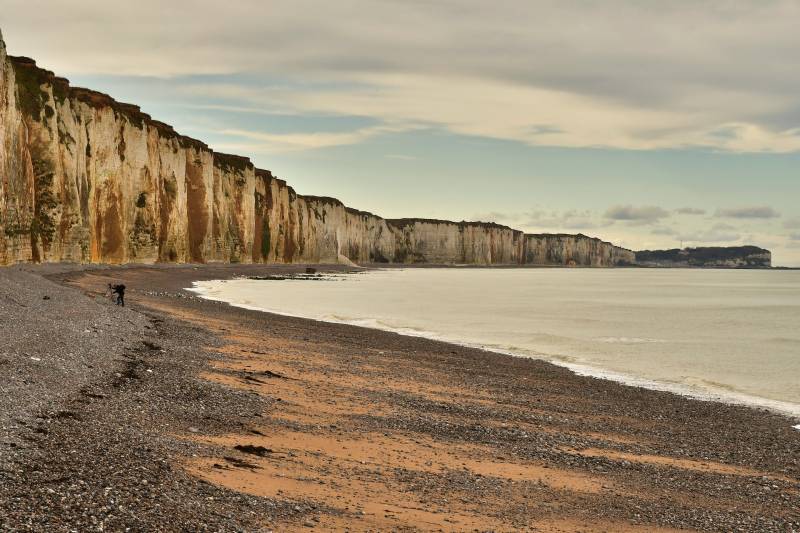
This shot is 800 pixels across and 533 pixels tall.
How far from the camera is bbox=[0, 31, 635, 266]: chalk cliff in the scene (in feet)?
146

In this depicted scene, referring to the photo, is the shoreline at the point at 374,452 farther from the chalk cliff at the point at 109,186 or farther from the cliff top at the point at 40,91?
the cliff top at the point at 40,91

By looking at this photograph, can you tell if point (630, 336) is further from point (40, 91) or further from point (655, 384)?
point (40, 91)

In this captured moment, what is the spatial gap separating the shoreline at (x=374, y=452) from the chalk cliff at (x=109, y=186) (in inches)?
1261

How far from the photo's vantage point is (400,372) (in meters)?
16.3

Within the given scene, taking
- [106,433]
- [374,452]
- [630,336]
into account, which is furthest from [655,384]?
[106,433]

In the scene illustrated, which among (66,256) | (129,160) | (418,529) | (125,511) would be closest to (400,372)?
(418,529)

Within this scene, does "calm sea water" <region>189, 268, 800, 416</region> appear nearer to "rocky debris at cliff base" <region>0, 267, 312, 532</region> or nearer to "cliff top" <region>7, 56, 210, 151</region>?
"rocky debris at cliff base" <region>0, 267, 312, 532</region>

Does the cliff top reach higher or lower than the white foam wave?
higher

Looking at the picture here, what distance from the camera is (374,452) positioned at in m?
9.11

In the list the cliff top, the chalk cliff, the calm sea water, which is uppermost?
the cliff top

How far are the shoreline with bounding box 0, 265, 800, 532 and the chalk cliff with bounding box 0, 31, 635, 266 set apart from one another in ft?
105

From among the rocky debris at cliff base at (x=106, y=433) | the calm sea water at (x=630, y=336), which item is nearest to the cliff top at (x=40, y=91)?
the calm sea water at (x=630, y=336)

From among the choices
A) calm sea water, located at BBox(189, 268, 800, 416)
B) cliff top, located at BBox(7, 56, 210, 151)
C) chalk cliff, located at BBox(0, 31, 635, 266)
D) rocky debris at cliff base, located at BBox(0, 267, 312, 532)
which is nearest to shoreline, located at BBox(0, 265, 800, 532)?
rocky debris at cliff base, located at BBox(0, 267, 312, 532)

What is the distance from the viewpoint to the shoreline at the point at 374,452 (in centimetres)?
650
